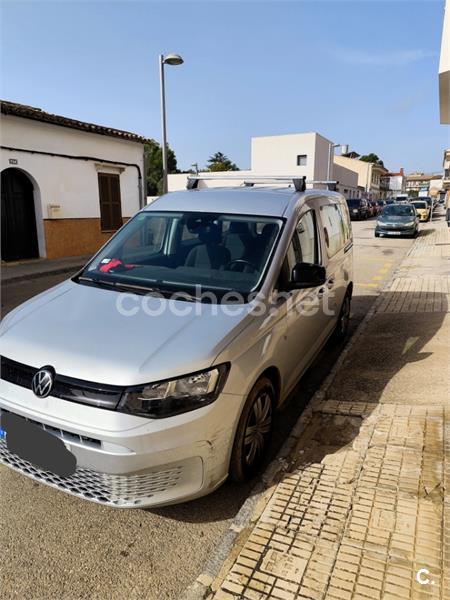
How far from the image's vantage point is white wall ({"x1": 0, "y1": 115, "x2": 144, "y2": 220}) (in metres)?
12.1

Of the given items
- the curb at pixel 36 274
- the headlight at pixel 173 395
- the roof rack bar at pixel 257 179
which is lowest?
the curb at pixel 36 274

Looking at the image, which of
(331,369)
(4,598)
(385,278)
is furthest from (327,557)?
(385,278)

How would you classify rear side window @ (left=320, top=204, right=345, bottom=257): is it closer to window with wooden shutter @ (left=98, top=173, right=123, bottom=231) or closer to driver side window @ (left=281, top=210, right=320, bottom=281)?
driver side window @ (left=281, top=210, right=320, bottom=281)

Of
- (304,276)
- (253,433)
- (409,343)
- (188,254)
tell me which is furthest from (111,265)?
(409,343)

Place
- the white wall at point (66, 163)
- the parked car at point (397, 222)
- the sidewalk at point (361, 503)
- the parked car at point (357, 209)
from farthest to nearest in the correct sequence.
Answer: the parked car at point (357, 209)
the parked car at point (397, 222)
the white wall at point (66, 163)
the sidewalk at point (361, 503)

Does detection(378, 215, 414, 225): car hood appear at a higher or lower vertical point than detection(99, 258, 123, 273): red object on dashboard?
lower

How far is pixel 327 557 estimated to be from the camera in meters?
2.18

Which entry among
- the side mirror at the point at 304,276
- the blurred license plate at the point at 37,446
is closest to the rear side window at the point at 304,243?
the side mirror at the point at 304,276

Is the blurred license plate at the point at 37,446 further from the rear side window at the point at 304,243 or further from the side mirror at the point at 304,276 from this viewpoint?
the rear side window at the point at 304,243

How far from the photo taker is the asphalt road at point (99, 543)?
2.17m

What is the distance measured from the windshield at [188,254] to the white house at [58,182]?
32.6 ft

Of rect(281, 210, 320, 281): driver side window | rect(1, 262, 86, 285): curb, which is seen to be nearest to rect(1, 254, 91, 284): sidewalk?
rect(1, 262, 86, 285): curb

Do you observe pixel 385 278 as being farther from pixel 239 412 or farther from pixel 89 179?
pixel 89 179

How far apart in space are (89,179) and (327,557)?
46.7 feet
